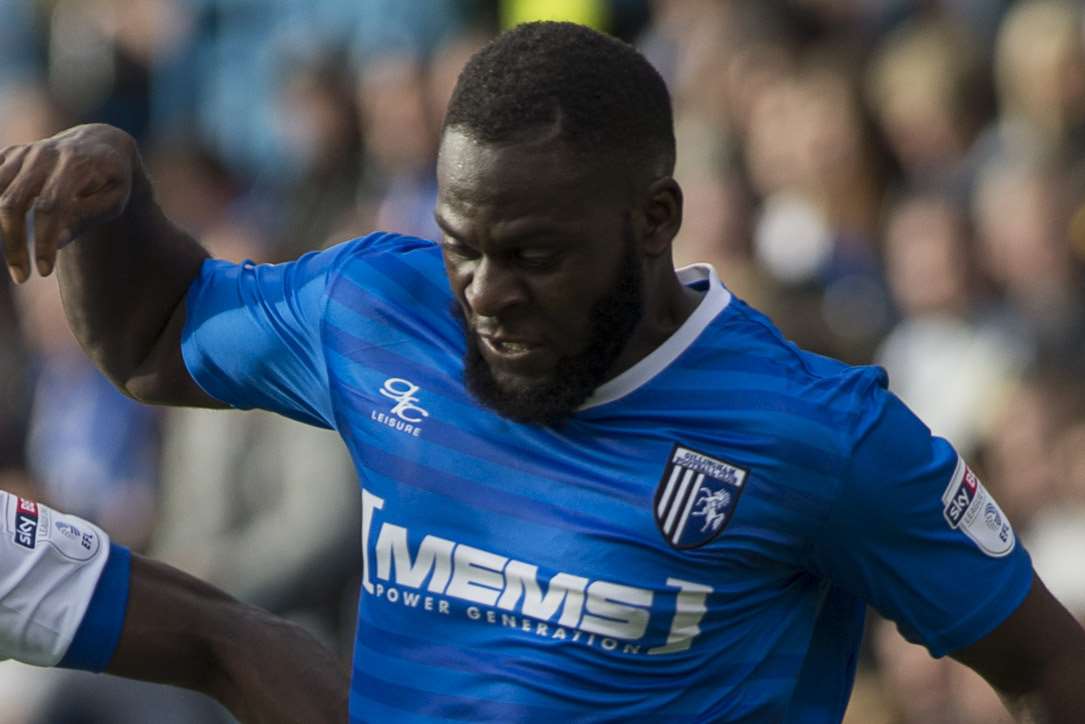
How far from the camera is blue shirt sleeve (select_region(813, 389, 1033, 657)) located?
123 inches

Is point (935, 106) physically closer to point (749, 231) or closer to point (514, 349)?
point (749, 231)

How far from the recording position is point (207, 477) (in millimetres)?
7242

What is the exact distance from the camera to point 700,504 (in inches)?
124

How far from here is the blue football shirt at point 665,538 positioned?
315cm

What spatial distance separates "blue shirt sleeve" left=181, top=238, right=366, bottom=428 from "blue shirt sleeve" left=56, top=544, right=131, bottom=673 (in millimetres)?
407

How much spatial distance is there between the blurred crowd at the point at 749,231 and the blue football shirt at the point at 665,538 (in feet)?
7.26

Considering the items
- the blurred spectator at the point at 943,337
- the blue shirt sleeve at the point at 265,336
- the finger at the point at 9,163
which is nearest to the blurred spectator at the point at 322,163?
the blurred spectator at the point at 943,337

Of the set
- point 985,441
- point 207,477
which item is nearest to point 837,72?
point 985,441

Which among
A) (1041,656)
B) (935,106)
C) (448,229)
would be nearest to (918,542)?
(1041,656)

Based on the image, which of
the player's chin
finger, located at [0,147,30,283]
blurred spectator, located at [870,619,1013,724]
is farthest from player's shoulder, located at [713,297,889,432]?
blurred spectator, located at [870,619,1013,724]

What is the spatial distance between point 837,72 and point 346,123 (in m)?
2.24

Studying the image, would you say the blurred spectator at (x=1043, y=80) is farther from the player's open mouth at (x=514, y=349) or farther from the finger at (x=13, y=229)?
the finger at (x=13, y=229)

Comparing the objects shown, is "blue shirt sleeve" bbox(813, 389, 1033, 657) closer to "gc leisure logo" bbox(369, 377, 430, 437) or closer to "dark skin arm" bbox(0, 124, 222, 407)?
"gc leisure logo" bbox(369, 377, 430, 437)

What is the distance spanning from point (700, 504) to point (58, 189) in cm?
112
